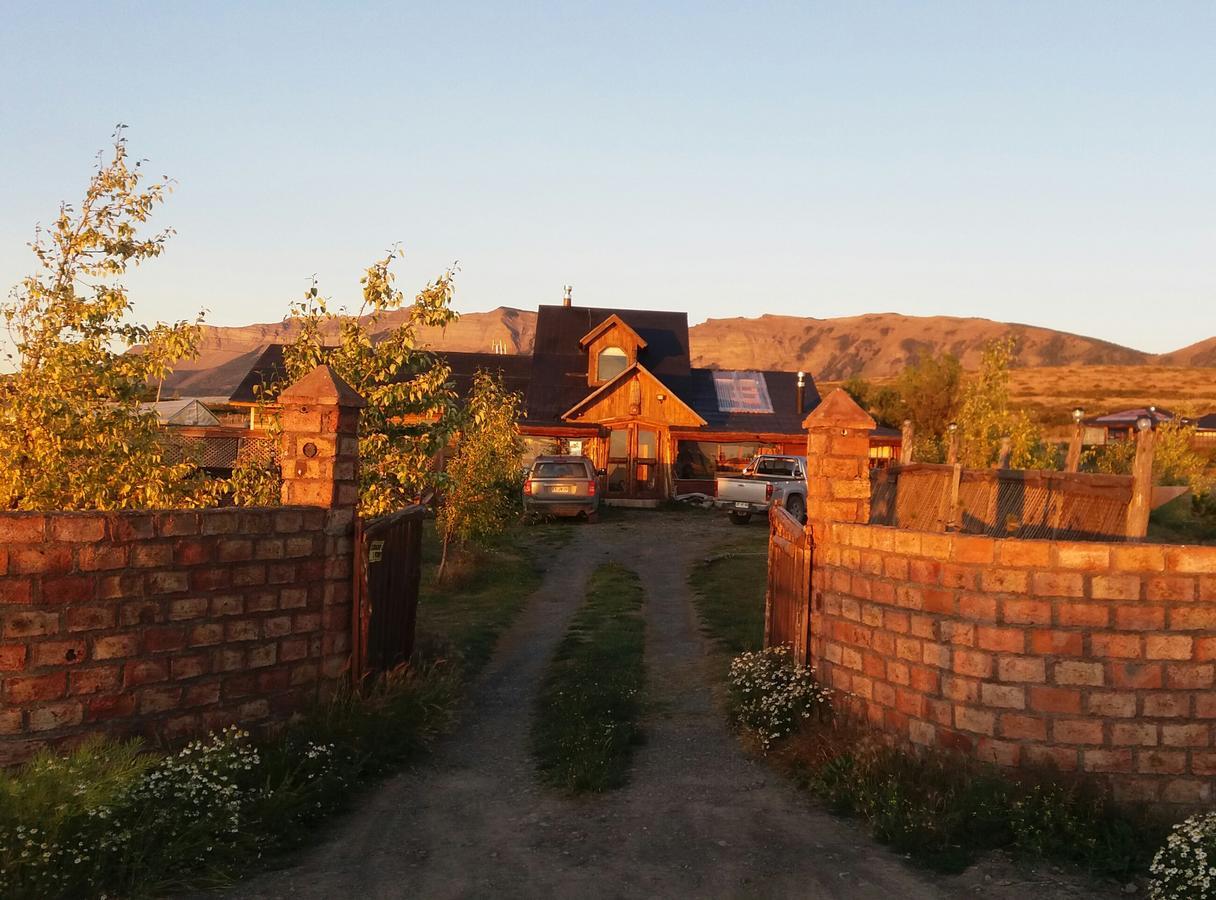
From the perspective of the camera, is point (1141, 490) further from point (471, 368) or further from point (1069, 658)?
point (471, 368)

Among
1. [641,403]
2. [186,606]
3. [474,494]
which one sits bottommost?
[186,606]

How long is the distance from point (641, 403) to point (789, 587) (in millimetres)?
22741

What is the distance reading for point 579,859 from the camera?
679 centimetres

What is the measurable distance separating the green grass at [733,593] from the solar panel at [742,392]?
11.7 metres

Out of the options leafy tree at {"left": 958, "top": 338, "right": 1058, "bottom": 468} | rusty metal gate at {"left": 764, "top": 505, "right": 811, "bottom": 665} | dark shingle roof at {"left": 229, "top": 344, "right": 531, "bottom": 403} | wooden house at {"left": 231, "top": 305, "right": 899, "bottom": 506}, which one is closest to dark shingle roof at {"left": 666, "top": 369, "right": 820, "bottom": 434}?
wooden house at {"left": 231, "top": 305, "right": 899, "bottom": 506}

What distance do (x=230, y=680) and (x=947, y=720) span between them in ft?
18.3

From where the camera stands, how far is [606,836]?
7.23m

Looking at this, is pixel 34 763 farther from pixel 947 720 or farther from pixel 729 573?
pixel 729 573

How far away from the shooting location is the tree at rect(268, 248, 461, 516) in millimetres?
12695

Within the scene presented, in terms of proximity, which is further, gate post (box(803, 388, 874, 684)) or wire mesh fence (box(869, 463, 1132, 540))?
wire mesh fence (box(869, 463, 1132, 540))

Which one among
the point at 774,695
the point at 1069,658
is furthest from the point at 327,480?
the point at 1069,658

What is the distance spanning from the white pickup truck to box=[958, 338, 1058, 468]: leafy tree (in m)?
4.23

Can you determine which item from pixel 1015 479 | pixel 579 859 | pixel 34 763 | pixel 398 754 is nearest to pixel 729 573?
pixel 1015 479

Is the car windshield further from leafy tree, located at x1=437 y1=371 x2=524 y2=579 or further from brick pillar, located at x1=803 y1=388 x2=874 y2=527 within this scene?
brick pillar, located at x1=803 y1=388 x2=874 y2=527
